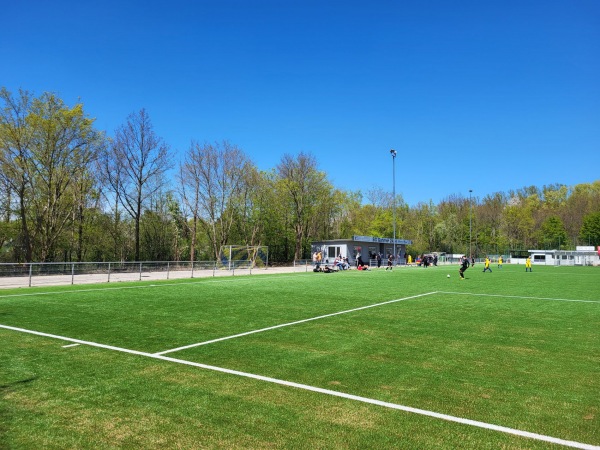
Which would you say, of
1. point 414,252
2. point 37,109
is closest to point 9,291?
point 37,109

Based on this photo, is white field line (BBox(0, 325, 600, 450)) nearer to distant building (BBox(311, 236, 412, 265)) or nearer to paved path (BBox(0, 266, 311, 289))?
paved path (BBox(0, 266, 311, 289))

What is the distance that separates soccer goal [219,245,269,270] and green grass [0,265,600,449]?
26126 mm

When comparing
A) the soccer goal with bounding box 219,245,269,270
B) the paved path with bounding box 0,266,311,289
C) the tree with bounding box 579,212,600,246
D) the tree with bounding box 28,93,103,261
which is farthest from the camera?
the tree with bounding box 579,212,600,246

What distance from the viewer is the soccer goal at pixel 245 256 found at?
37.5 meters

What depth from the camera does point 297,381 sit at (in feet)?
17.9

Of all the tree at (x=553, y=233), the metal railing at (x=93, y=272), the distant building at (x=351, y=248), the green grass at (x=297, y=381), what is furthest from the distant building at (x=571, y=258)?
the green grass at (x=297, y=381)

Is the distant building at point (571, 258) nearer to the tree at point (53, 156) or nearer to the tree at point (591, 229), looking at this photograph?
the tree at point (591, 229)

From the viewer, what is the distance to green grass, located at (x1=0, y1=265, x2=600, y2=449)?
3.89 metres

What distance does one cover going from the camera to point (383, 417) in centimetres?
428

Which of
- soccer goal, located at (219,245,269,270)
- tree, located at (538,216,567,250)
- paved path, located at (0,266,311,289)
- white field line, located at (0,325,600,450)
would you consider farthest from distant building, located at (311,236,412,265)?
tree, located at (538,216,567,250)

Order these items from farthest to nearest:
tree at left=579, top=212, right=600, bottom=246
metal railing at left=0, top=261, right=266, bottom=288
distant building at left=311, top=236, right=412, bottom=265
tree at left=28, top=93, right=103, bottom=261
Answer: tree at left=579, top=212, right=600, bottom=246 < distant building at left=311, top=236, right=412, bottom=265 < tree at left=28, top=93, right=103, bottom=261 < metal railing at left=0, top=261, right=266, bottom=288

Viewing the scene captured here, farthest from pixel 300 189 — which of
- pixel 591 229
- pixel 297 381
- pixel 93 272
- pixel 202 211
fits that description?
pixel 591 229

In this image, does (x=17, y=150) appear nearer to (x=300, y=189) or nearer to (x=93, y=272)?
(x=93, y=272)

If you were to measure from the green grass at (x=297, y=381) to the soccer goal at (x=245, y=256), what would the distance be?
26.1 m
